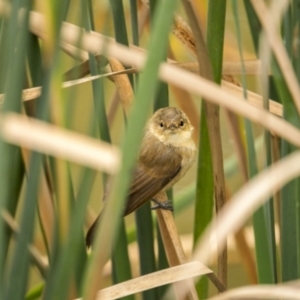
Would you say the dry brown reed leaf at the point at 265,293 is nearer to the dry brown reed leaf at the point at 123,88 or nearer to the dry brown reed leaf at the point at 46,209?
the dry brown reed leaf at the point at 46,209

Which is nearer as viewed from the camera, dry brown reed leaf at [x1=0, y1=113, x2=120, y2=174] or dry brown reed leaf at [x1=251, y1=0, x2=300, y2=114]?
dry brown reed leaf at [x1=0, y1=113, x2=120, y2=174]

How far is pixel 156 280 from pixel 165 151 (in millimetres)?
857

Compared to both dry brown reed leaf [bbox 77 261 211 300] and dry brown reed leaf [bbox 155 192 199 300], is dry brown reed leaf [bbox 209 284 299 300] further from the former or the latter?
dry brown reed leaf [bbox 155 192 199 300]

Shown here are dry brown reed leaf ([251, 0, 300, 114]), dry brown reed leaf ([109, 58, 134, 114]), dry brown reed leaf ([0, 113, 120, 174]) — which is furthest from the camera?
dry brown reed leaf ([109, 58, 134, 114])

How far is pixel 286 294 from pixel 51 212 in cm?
55

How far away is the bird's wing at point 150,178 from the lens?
123 cm

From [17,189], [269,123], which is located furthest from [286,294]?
[17,189]

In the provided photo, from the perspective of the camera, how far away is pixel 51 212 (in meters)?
0.98

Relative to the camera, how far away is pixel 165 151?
1587 millimetres

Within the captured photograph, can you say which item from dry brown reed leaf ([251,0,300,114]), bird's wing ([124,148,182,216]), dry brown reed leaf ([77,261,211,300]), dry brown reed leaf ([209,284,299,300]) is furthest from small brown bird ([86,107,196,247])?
dry brown reed leaf ([209,284,299,300])

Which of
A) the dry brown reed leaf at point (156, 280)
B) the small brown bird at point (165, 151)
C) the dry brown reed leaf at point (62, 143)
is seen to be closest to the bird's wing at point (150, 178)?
the small brown bird at point (165, 151)

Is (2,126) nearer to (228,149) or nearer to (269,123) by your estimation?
(269,123)

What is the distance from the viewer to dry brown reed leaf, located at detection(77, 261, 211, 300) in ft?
2.41

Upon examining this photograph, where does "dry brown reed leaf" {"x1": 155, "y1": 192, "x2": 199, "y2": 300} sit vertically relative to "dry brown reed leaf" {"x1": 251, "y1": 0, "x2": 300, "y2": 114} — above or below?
below
